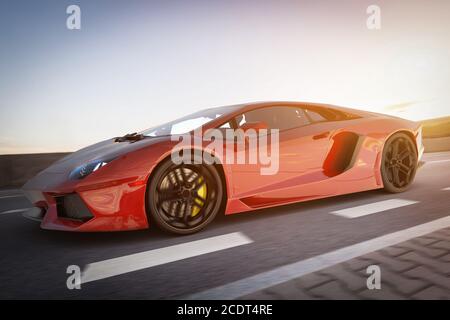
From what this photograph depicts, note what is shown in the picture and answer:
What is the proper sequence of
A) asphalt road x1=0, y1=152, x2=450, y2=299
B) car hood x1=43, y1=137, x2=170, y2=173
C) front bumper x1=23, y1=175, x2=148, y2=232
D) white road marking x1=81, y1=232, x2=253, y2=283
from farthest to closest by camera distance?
car hood x1=43, y1=137, x2=170, y2=173 → front bumper x1=23, y1=175, x2=148, y2=232 → white road marking x1=81, y1=232, x2=253, y2=283 → asphalt road x1=0, y1=152, x2=450, y2=299

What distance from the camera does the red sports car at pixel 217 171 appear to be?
3656mm

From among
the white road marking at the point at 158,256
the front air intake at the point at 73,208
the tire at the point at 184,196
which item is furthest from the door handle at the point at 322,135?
the front air intake at the point at 73,208

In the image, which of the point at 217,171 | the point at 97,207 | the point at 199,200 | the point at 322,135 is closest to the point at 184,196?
the point at 199,200

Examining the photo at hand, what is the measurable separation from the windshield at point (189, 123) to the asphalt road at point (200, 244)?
Answer: 0.99 metres

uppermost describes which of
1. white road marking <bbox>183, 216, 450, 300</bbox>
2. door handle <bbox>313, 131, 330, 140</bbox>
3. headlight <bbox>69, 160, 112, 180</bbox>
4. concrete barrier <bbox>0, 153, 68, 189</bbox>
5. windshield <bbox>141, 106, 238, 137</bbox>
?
windshield <bbox>141, 106, 238, 137</bbox>

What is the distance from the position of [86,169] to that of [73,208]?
0.34 m

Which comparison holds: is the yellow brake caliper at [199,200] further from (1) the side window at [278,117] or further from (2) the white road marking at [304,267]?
→ (2) the white road marking at [304,267]

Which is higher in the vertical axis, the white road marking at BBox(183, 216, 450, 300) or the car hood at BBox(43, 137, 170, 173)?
the car hood at BBox(43, 137, 170, 173)

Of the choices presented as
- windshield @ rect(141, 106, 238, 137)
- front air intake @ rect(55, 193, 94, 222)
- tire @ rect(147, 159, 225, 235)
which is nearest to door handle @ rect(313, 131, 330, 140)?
windshield @ rect(141, 106, 238, 137)

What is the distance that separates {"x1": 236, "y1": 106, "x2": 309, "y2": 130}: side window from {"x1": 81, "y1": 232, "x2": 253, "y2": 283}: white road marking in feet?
4.87

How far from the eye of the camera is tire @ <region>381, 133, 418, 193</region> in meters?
5.43

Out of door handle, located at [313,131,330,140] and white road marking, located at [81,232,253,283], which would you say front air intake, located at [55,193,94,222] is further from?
door handle, located at [313,131,330,140]

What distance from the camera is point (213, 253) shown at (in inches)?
129

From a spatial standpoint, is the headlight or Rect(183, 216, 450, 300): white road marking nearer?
Rect(183, 216, 450, 300): white road marking
